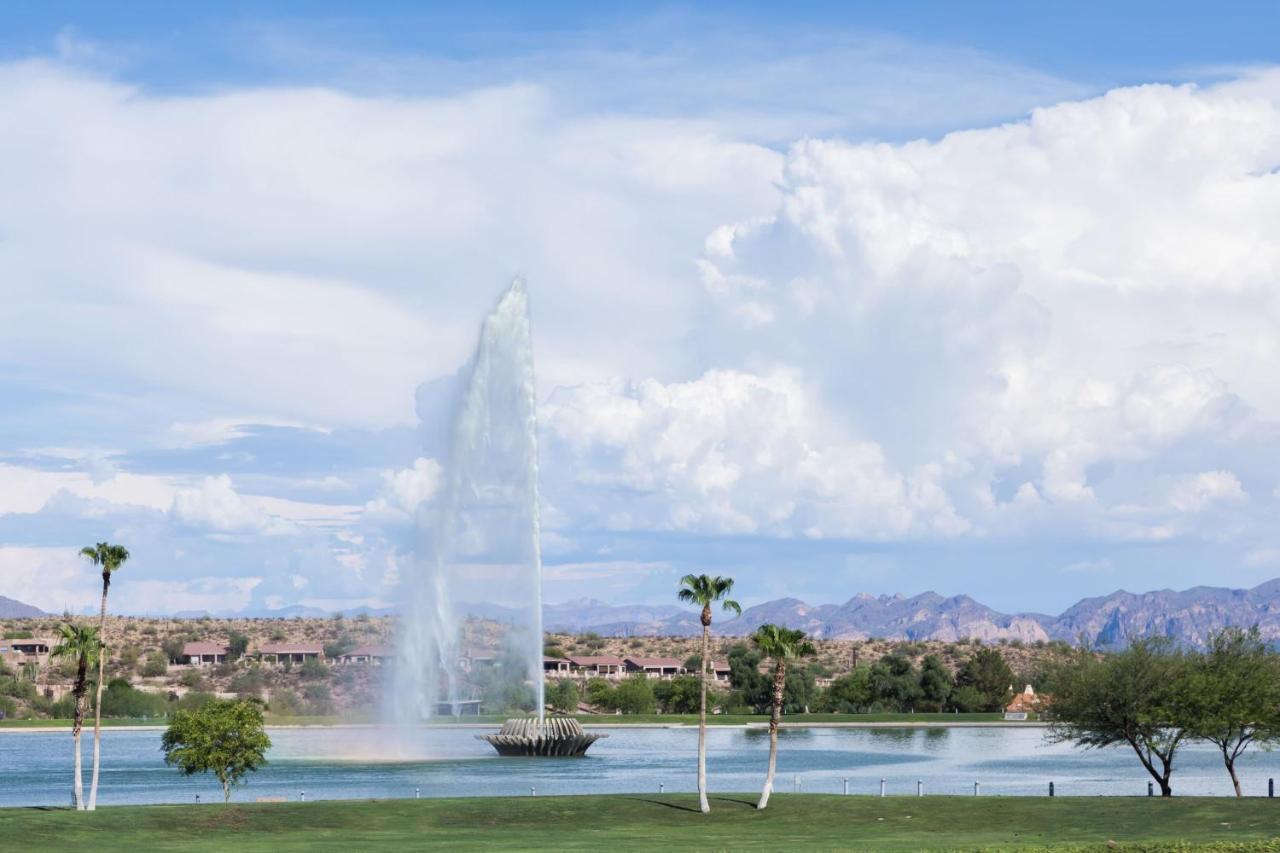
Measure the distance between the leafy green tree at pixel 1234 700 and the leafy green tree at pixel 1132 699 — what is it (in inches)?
21.3

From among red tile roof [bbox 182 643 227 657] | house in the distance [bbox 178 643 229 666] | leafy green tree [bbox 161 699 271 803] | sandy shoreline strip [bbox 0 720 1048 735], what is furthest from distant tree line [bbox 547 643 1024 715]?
leafy green tree [bbox 161 699 271 803]

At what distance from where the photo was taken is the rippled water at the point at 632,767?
78.2 m

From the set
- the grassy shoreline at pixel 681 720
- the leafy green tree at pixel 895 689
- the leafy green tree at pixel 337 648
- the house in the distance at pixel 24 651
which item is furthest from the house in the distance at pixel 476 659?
the house in the distance at pixel 24 651

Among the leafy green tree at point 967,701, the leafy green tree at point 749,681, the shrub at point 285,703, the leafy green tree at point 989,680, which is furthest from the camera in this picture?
the leafy green tree at point 989,680

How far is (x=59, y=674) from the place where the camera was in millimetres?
166500

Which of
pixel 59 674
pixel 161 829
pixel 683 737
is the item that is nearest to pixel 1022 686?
pixel 683 737

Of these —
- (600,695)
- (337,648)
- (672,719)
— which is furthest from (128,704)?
→ (672,719)

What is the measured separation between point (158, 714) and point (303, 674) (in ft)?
59.4

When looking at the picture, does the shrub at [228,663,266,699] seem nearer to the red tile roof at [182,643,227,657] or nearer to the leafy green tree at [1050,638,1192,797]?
the red tile roof at [182,643,227,657]

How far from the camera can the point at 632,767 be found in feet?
318

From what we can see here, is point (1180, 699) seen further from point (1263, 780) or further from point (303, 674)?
point (303, 674)

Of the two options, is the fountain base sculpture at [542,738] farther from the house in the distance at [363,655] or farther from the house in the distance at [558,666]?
the house in the distance at [558,666]

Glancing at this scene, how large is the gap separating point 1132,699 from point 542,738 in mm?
44078

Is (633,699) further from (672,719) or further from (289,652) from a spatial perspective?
(289,652)
